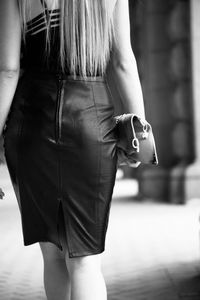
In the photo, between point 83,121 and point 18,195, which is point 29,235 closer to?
point 18,195

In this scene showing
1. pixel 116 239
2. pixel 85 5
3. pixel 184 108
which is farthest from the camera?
pixel 184 108

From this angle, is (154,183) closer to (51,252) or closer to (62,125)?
(51,252)

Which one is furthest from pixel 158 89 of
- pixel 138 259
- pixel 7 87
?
pixel 7 87

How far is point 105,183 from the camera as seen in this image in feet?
6.84

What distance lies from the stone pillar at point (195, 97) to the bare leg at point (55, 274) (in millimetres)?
8605

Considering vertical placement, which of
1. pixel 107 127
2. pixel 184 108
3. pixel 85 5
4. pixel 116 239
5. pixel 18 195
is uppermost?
pixel 85 5

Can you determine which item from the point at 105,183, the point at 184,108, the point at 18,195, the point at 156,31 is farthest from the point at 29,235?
the point at 156,31

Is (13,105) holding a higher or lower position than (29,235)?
higher

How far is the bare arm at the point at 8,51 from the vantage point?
6.64ft

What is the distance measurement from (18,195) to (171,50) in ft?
31.8

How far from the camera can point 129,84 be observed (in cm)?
221

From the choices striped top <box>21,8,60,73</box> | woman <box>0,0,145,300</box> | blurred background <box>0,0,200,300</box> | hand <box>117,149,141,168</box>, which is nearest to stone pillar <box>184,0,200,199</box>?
blurred background <box>0,0,200,300</box>

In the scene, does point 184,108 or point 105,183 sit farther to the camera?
point 184,108

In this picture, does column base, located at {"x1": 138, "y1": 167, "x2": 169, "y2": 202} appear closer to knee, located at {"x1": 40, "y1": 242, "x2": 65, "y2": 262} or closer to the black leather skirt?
knee, located at {"x1": 40, "y1": 242, "x2": 65, "y2": 262}
